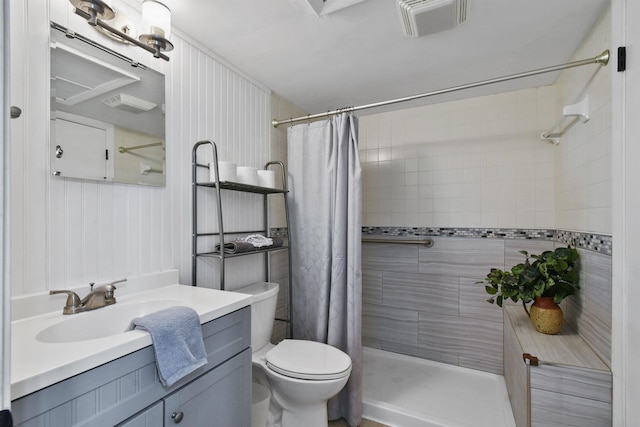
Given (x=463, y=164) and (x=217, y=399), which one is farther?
(x=463, y=164)

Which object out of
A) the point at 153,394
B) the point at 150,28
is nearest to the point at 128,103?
the point at 150,28

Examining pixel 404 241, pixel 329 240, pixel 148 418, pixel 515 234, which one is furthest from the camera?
pixel 404 241

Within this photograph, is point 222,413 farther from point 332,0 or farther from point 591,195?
point 591,195

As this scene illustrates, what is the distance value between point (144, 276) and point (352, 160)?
51.2 inches

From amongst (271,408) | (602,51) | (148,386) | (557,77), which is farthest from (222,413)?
(557,77)

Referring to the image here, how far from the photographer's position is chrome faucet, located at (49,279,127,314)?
106cm

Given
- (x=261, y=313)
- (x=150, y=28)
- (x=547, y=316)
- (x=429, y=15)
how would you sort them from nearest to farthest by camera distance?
(x=150, y=28)
(x=429, y=15)
(x=547, y=316)
(x=261, y=313)

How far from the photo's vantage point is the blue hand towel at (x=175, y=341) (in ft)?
2.90

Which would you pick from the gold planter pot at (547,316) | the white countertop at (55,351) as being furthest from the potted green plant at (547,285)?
the white countertop at (55,351)

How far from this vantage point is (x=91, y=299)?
3.62 ft

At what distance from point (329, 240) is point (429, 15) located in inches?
51.6

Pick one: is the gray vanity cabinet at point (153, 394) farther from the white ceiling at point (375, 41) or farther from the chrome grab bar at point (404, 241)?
the chrome grab bar at point (404, 241)

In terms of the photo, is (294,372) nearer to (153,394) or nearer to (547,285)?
(153,394)

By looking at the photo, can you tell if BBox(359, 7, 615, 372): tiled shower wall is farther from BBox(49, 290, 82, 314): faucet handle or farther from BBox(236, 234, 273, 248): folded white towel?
BBox(49, 290, 82, 314): faucet handle
